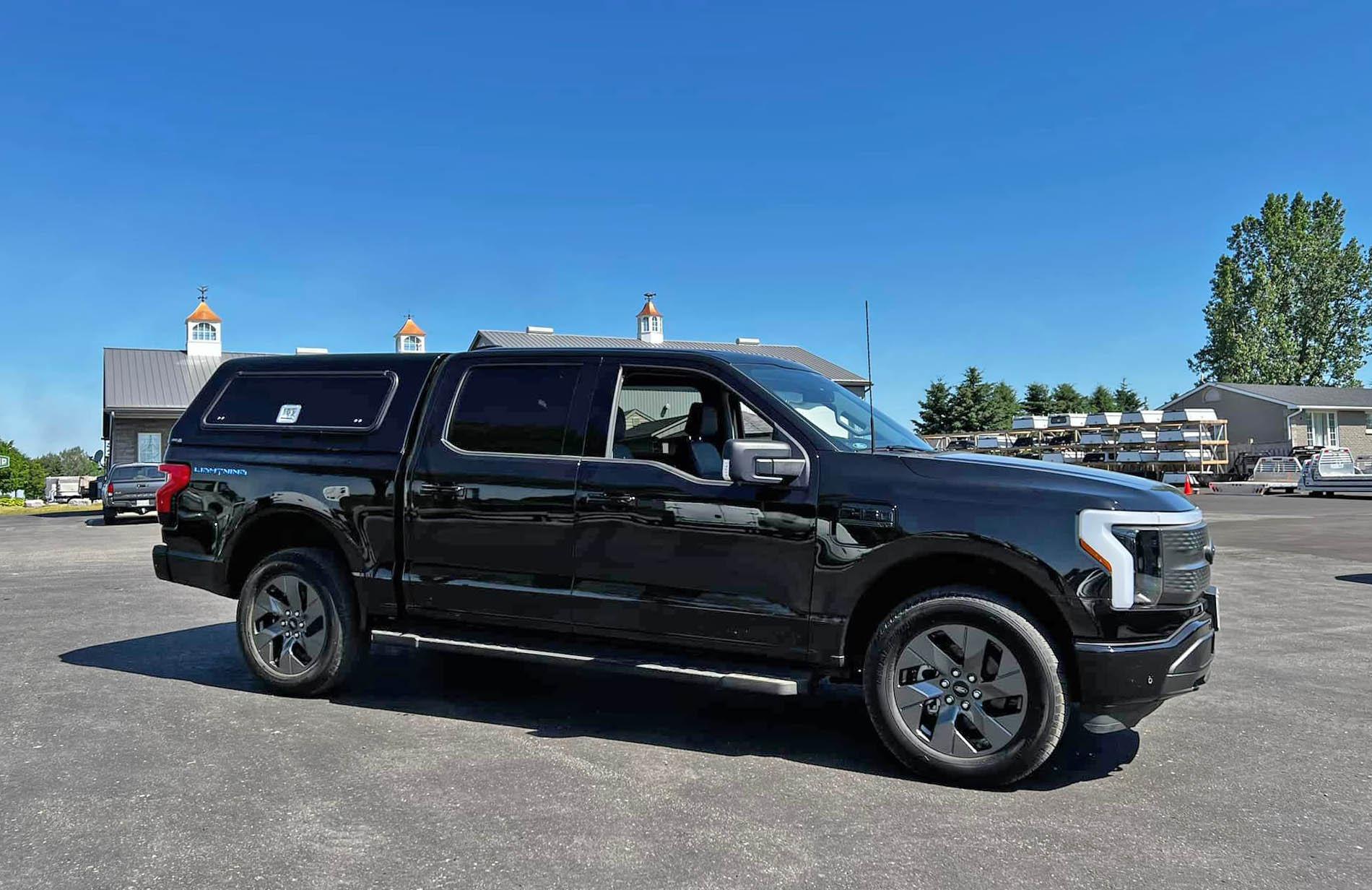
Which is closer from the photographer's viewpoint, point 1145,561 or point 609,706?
point 1145,561

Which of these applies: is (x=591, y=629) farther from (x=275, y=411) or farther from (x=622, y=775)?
(x=275, y=411)

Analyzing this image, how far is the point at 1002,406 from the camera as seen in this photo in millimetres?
56750

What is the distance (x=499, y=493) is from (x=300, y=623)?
5.21 ft

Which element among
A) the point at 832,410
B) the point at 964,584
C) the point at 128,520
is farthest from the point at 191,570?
→ the point at 128,520

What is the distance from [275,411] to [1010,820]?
4.69m

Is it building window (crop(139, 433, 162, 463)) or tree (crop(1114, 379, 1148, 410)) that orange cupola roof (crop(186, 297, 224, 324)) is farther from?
tree (crop(1114, 379, 1148, 410))

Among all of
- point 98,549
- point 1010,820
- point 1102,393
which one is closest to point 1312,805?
point 1010,820

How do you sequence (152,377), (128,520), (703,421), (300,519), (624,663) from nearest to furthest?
(624,663), (703,421), (300,519), (128,520), (152,377)

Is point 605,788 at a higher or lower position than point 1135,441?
lower

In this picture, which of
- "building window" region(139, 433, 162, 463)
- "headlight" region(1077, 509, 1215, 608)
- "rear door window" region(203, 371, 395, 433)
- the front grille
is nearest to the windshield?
"headlight" region(1077, 509, 1215, 608)

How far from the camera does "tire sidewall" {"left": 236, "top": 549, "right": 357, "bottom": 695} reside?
A: 5559mm

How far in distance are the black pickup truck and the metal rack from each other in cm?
3514

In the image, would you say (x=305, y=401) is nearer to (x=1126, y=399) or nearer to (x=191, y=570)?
(x=191, y=570)

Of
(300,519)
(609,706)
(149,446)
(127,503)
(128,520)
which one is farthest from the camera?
(149,446)
